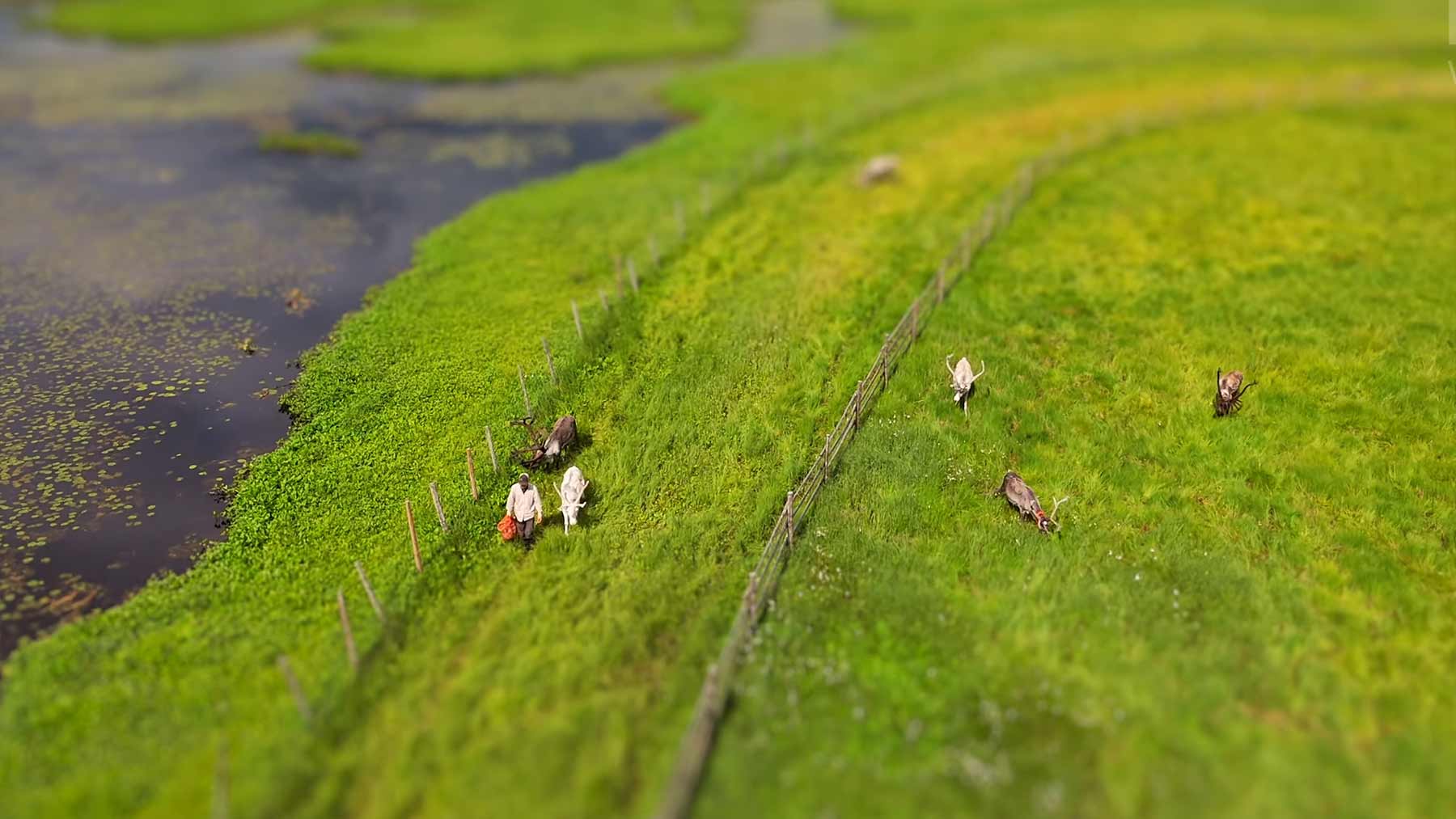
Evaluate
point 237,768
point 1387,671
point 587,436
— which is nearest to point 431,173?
point 587,436

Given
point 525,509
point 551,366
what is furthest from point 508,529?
point 551,366

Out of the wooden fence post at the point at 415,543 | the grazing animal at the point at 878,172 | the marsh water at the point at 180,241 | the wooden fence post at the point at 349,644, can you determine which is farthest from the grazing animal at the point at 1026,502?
the grazing animal at the point at 878,172

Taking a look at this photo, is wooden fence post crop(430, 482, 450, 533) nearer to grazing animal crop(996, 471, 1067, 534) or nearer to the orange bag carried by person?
the orange bag carried by person

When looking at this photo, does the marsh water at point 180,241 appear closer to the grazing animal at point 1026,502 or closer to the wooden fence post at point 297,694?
the wooden fence post at point 297,694

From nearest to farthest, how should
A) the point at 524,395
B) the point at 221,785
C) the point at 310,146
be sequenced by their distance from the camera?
1. the point at 221,785
2. the point at 524,395
3. the point at 310,146

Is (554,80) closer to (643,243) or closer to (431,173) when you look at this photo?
(431,173)

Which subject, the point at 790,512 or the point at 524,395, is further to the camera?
the point at 524,395

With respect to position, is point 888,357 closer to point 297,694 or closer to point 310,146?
point 297,694

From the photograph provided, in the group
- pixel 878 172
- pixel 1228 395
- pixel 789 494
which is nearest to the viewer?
pixel 789 494
